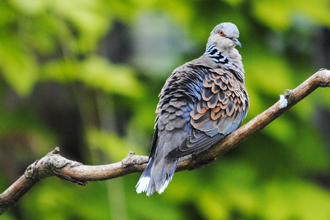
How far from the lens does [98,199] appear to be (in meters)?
4.72

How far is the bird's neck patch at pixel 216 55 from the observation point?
3.35 meters

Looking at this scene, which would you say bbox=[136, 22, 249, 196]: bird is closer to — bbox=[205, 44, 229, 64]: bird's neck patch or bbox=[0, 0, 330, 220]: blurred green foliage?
bbox=[205, 44, 229, 64]: bird's neck patch

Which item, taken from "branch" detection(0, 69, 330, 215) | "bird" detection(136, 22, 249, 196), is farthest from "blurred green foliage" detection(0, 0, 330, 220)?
"branch" detection(0, 69, 330, 215)

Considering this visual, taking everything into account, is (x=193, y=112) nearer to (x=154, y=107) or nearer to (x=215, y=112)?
(x=215, y=112)

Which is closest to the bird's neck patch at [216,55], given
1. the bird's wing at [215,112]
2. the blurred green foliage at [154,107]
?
the bird's wing at [215,112]

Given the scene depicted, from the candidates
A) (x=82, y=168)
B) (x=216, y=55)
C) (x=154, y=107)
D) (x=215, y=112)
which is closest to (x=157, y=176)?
(x=82, y=168)

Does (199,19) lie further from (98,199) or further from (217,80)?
(98,199)

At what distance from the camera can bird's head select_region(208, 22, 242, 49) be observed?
125 inches

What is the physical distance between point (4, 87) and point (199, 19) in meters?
2.97

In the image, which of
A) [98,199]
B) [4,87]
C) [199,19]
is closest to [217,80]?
[199,19]

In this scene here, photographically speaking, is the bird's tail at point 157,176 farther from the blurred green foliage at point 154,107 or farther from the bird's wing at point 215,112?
the blurred green foliage at point 154,107

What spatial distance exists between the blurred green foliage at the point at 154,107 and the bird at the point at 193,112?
1.33m

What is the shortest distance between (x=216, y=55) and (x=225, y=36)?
22 centimetres

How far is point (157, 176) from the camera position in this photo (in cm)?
250
